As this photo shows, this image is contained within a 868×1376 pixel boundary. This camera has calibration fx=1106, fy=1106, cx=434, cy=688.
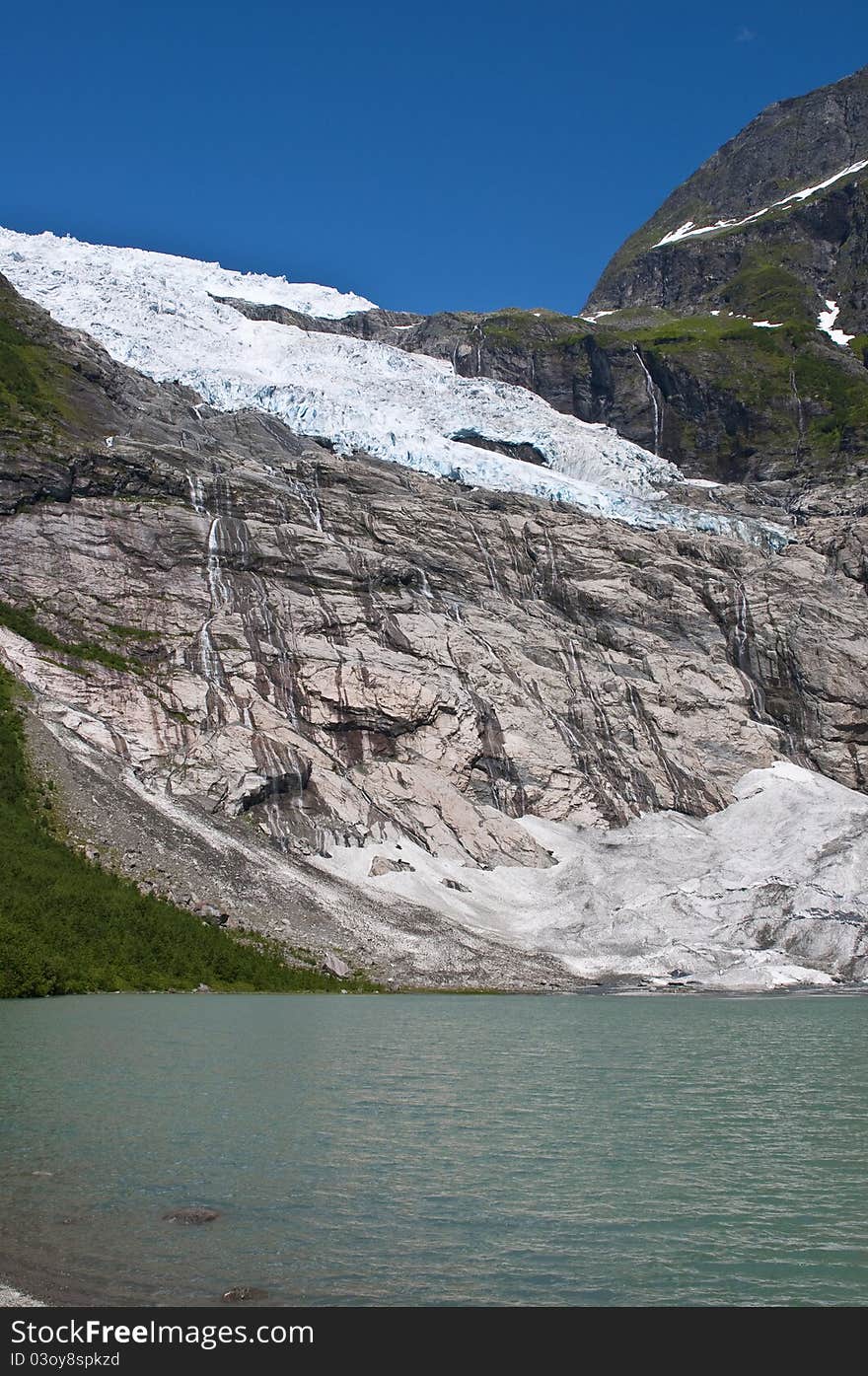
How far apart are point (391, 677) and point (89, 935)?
143 feet

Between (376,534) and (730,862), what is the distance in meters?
48.6

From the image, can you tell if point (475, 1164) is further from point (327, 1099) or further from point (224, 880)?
point (224, 880)

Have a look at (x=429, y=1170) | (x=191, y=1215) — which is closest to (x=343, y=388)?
(x=429, y=1170)

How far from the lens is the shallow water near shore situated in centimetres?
1330

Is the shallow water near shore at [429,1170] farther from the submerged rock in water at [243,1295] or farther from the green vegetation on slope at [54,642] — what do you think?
the green vegetation on slope at [54,642]

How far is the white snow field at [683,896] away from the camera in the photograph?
242 feet

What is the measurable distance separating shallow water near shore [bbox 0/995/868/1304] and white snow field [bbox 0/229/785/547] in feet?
359

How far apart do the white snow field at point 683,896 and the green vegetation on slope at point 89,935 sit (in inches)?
590

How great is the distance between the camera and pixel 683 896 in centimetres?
8112

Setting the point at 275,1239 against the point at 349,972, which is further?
the point at 349,972

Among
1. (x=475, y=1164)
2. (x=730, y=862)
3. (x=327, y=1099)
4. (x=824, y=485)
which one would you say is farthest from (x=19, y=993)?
(x=824, y=485)

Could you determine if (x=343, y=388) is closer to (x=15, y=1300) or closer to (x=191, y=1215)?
(x=191, y=1215)

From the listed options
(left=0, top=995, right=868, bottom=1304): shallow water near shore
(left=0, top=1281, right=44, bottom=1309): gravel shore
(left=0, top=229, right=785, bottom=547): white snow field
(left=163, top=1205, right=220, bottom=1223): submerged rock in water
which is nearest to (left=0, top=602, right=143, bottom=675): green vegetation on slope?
(left=0, top=995, right=868, bottom=1304): shallow water near shore

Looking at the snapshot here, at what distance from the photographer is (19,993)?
5084cm
